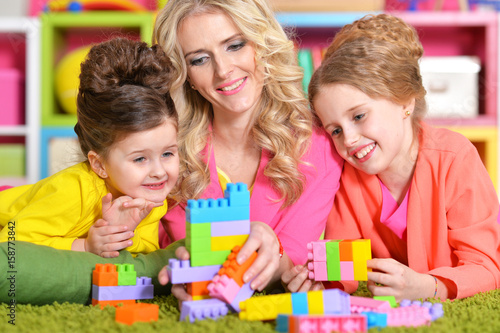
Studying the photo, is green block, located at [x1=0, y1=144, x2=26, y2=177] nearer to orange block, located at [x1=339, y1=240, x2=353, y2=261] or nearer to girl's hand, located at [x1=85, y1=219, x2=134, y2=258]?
girl's hand, located at [x1=85, y1=219, x2=134, y2=258]

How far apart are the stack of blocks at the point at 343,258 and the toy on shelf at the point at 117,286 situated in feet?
1.16

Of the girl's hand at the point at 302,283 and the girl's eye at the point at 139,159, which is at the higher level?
the girl's eye at the point at 139,159

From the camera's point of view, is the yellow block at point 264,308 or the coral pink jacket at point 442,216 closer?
the yellow block at point 264,308

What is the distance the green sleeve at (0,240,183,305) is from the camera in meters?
1.11

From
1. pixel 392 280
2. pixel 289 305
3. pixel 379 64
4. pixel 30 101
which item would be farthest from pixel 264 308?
pixel 30 101

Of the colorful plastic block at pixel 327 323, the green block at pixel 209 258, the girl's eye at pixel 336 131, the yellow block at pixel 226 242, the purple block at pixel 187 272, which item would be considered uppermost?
the girl's eye at pixel 336 131

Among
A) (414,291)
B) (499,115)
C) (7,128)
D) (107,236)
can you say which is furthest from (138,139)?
(499,115)

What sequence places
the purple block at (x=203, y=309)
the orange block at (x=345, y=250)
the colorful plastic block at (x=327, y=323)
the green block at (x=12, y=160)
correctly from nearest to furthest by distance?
the colorful plastic block at (x=327, y=323), the purple block at (x=203, y=309), the orange block at (x=345, y=250), the green block at (x=12, y=160)

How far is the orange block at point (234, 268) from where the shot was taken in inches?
39.0

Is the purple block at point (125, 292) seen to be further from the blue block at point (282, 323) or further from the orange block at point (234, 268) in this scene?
the blue block at point (282, 323)

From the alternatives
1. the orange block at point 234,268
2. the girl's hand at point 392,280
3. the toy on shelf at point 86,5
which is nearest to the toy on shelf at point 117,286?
the orange block at point 234,268

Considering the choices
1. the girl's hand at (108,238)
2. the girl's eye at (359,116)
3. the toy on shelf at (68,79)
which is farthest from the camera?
the toy on shelf at (68,79)

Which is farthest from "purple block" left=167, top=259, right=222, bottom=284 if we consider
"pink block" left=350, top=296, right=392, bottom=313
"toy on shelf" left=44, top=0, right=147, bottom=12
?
"toy on shelf" left=44, top=0, right=147, bottom=12

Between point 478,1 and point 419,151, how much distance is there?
72.6 inches
